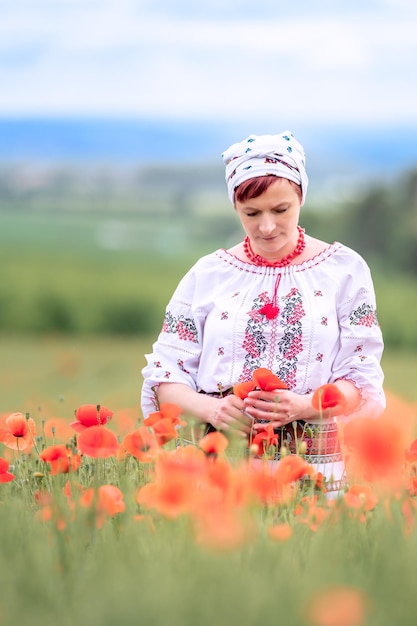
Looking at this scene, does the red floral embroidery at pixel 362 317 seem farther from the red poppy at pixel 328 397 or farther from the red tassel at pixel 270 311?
the red poppy at pixel 328 397

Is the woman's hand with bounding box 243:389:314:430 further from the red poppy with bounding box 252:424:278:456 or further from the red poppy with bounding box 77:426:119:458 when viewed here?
the red poppy with bounding box 77:426:119:458

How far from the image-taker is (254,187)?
2.65 metres

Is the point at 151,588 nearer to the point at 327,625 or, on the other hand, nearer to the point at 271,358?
the point at 327,625

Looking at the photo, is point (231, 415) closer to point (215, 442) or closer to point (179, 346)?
point (179, 346)

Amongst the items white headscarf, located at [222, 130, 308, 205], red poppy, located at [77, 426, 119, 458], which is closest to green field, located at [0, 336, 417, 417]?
white headscarf, located at [222, 130, 308, 205]

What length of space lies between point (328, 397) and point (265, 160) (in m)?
0.72

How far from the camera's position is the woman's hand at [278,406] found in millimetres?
2643

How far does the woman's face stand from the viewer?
8.70 feet

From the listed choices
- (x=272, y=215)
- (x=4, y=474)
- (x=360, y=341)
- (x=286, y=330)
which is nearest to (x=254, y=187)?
(x=272, y=215)

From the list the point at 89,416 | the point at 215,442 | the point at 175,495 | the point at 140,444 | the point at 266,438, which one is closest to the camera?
the point at 175,495

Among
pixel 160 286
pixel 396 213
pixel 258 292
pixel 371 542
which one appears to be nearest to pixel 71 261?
pixel 160 286

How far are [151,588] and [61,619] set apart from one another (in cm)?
18

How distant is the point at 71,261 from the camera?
42.3 feet

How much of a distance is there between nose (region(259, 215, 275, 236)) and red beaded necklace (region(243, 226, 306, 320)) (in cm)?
25
